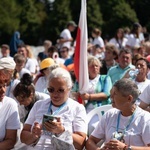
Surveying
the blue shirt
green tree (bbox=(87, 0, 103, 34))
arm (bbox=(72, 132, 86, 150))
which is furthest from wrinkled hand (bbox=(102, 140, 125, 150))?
green tree (bbox=(87, 0, 103, 34))

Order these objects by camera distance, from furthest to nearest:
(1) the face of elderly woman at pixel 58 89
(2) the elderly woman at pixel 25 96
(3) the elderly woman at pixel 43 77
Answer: (3) the elderly woman at pixel 43 77 → (2) the elderly woman at pixel 25 96 → (1) the face of elderly woman at pixel 58 89

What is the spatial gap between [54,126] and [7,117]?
59 centimetres

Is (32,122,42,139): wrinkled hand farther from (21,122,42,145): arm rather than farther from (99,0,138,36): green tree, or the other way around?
(99,0,138,36): green tree

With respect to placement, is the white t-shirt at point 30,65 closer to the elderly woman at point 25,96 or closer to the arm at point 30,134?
the elderly woman at point 25,96

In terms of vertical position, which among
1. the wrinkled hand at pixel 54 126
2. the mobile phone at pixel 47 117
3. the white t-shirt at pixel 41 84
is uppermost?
the white t-shirt at pixel 41 84

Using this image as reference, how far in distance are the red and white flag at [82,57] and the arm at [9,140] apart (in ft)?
5.31

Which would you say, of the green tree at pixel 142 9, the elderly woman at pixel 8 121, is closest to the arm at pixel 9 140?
the elderly woman at pixel 8 121

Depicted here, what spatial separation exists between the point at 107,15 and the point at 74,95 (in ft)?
146

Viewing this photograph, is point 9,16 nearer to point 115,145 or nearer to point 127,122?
point 127,122

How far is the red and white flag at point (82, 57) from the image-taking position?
19.3ft

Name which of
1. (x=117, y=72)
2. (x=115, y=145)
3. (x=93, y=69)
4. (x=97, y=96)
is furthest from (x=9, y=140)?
(x=117, y=72)

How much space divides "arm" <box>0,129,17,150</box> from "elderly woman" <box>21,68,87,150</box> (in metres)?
0.09

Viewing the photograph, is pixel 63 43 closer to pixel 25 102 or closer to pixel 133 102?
pixel 25 102

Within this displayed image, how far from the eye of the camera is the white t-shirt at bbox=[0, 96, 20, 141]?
448 centimetres
